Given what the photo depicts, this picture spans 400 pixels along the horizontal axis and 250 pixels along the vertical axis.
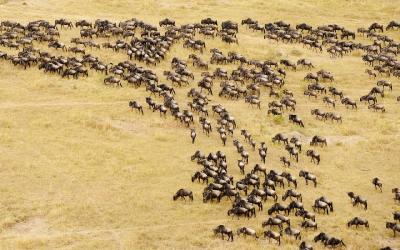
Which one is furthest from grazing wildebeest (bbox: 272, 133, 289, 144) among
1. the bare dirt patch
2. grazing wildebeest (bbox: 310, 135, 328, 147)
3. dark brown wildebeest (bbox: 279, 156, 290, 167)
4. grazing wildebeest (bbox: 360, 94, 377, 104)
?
the bare dirt patch

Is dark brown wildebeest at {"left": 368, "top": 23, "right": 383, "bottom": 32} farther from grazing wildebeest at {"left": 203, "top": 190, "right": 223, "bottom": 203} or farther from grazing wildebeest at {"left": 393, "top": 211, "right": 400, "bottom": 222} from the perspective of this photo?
grazing wildebeest at {"left": 203, "top": 190, "right": 223, "bottom": 203}

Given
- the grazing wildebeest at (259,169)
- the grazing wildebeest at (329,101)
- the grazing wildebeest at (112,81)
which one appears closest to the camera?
the grazing wildebeest at (259,169)

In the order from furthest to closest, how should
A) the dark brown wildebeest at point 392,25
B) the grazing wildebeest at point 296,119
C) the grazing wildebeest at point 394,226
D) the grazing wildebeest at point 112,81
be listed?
1. the dark brown wildebeest at point 392,25
2. the grazing wildebeest at point 112,81
3. the grazing wildebeest at point 296,119
4. the grazing wildebeest at point 394,226

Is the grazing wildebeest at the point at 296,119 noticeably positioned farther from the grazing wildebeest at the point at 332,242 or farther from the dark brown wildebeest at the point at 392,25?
the dark brown wildebeest at the point at 392,25

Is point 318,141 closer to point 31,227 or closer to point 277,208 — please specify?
point 277,208

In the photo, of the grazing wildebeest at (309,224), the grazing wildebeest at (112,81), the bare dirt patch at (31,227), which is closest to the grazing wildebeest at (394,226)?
the grazing wildebeest at (309,224)

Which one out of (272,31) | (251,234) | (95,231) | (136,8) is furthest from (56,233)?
(136,8)

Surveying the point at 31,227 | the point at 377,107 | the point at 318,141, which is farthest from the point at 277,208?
the point at 377,107

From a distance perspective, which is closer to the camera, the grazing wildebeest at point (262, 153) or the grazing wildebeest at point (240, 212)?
the grazing wildebeest at point (240, 212)

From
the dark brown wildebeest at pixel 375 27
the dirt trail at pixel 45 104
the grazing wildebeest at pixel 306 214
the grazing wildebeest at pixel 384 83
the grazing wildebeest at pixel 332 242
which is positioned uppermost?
the dark brown wildebeest at pixel 375 27
